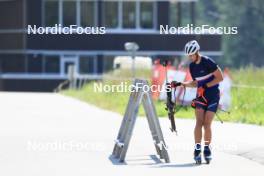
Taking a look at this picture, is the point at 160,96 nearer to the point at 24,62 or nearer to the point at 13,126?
the point at 13,126

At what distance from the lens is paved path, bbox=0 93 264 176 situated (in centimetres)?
1445

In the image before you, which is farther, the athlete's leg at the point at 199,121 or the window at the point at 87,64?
the window at the point at 87,64

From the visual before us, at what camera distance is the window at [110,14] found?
71.0 meters

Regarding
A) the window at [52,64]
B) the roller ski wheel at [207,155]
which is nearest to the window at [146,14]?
the window at [52,64]

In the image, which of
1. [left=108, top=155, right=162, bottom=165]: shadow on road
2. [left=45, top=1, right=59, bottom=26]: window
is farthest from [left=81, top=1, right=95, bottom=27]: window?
[left=108, top=155, right=162, bottom=165]: shadow on road

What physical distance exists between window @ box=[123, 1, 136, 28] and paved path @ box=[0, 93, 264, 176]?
143 ft

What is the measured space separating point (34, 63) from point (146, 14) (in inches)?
319

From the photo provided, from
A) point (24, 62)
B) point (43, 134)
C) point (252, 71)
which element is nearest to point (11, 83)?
point (24, 62)

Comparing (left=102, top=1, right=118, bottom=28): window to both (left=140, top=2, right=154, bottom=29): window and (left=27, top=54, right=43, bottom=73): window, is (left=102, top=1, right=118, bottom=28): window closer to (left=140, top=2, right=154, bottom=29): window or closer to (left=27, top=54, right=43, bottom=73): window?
(left=140, top=2, right=154, bottom=29): window

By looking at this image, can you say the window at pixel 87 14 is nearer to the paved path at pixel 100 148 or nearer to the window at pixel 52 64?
the window at pixel 52 64

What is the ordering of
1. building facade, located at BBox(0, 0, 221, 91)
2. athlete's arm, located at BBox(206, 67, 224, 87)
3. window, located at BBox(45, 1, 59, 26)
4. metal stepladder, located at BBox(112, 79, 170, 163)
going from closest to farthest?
1. athlete's arm, located at BBox(206, 67, 224, 87)
2. metal stepladder, located at BBox(112, 79, 170, 163)
3. window, located at BBox(45, 1, 59, 26)
4. building facade, located at BBox(0, 0, 221, 91)

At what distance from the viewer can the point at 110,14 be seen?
71312mm

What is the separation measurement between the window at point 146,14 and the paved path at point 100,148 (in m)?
43.9

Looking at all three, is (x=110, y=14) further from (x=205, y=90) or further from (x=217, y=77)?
(x=217, y=77)
